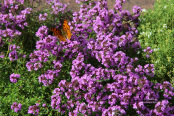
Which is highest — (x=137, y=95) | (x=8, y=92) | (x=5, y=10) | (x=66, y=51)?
(x=5, y=10)

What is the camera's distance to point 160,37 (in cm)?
511

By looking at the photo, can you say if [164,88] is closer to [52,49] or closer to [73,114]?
[73,114]

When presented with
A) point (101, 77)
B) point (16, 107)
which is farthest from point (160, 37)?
point (16, 107)

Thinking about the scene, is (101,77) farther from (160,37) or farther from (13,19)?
(160,37)

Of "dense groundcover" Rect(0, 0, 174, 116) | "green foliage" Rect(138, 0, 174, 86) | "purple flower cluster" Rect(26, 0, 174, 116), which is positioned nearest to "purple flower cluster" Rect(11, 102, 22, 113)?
"dense groundcover" Rect(0, 0, 174, 116)

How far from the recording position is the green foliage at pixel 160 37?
4601 millimetres

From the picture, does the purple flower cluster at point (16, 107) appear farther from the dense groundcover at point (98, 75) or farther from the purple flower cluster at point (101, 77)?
the purple flower cluster at point (101, 77)

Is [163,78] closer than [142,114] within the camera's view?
No

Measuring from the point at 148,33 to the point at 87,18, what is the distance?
5.20ft

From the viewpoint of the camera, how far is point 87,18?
4.56m

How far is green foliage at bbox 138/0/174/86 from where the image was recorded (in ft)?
15.1

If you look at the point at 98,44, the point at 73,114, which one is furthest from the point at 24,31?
the point at 73,114

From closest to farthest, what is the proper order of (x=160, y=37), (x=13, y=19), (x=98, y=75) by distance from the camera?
(x=98, y=75), (x=13, y=19), (x=160, y=37)

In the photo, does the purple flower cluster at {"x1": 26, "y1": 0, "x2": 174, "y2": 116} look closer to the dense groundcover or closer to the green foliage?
the dense groundcover
